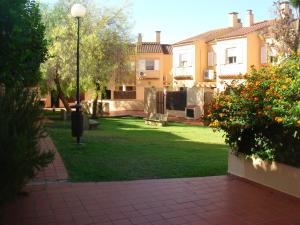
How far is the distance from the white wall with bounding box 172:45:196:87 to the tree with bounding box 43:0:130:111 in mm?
14936

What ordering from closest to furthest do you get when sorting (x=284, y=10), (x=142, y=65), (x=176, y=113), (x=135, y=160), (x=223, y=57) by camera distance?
(x=135, y=160)
(x=284, y=10)
(x=176, y=113)
(x=223, y=57)
(x=142, y=65)

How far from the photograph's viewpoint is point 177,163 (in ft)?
29.8

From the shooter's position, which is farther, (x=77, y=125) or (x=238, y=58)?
(x=238, y=58)

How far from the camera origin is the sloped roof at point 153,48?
150 feet

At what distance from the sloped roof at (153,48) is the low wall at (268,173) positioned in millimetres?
38666

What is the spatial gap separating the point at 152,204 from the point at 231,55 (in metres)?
30.1

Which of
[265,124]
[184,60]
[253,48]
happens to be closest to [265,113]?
[265,124]

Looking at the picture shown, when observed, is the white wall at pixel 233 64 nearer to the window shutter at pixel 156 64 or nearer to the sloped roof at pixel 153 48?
the window shutter at pixel 156 64

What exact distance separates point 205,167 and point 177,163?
2.35ft

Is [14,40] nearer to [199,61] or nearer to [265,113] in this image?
[265,113]

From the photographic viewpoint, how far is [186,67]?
39.6 meters

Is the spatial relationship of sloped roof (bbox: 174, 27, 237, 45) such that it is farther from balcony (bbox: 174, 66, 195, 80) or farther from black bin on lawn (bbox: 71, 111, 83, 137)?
black bin on lawn (bbox: 71, 111, 83, 137)

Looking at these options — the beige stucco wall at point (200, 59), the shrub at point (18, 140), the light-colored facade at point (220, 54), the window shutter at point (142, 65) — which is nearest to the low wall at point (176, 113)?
the light-colored facade at point (220, 54)

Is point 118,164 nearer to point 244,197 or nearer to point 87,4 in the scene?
point 244,197
